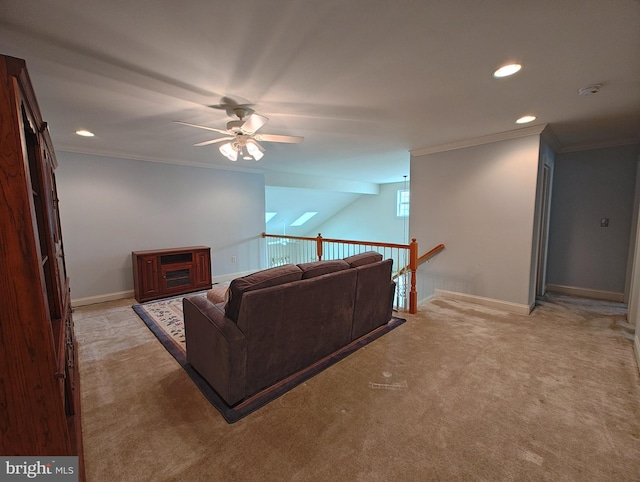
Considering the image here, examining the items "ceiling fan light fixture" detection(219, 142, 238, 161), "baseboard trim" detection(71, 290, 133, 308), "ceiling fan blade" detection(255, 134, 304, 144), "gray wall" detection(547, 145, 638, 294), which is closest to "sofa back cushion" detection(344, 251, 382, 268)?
"ceiling fan blade" detection(255, 134, 304, 144)

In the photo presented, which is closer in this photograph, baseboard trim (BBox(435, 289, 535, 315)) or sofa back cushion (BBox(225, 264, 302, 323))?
sofa back cushion (BBox(225, 264, 302, 323))

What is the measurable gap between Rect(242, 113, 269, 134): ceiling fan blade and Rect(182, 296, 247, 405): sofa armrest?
59.1 inches

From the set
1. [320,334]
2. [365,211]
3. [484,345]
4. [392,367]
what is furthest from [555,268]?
[365,211]

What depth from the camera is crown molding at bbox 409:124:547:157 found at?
126 inches

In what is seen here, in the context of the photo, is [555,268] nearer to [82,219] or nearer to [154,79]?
[154,79]

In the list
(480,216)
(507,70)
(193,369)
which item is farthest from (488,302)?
(193,369)

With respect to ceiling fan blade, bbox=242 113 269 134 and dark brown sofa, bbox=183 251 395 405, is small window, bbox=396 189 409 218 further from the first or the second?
ceiling fan blade, bbox=242 113 269 134

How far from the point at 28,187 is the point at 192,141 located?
2.94 metres

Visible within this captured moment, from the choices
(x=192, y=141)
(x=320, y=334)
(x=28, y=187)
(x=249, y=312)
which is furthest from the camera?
(x=192, y=141)

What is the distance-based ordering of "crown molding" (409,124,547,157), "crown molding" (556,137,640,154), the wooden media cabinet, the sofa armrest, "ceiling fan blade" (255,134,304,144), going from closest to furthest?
the sofa armrest < "ceiling fan blade" (255,134,304,144) < "crown molding" (409,124,547,157) < "crown molding" (556,137,640,154) < the wooden media cabinet

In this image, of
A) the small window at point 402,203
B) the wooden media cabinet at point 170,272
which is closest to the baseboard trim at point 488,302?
the wooden media cabinet at point 170,272

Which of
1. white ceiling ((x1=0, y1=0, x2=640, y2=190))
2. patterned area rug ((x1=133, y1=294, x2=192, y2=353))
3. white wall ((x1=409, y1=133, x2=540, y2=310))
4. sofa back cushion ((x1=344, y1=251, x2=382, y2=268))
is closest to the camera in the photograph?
white ceiling ((x1=0, y1=0, x2=640, y2=190))

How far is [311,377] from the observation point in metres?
2.21

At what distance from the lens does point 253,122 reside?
7.54 feet
